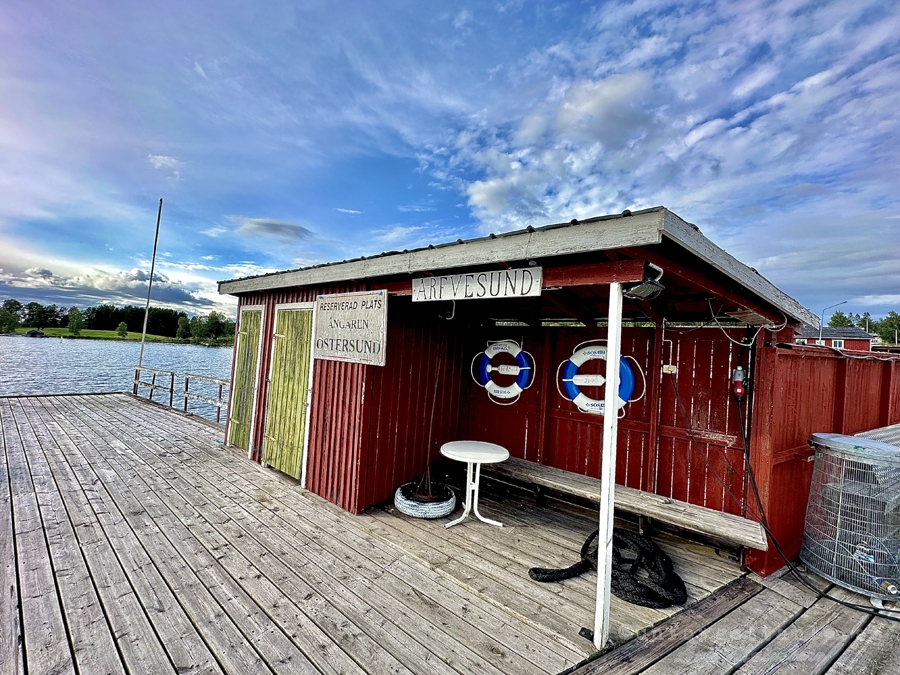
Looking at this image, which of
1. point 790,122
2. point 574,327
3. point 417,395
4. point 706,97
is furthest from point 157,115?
point 790,122

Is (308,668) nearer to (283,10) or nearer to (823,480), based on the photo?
(823,480)

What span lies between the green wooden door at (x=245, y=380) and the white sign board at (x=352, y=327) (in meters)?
1.72

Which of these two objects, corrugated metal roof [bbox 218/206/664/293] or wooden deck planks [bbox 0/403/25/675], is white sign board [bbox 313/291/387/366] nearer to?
corrugated metal roof [bbox 218/206/664/293]

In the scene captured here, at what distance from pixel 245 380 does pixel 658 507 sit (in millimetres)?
5125

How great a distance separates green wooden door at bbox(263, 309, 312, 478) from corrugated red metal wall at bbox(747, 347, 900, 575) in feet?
13.3

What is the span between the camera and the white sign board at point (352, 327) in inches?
128

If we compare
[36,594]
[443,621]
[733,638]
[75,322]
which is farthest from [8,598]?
[75,322]

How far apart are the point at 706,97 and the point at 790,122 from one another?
2221 mm

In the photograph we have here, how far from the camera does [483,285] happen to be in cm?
236

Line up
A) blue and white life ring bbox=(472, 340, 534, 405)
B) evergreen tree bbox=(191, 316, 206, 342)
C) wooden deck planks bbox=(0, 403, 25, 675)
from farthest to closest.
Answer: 1. evergreen tree bbox=(191, 316, 206, 342)
2. blue and white life ring bbox=(472, 340, 534, 405)
3. wooden deck planks bbox=(0, 403, 25, 675)

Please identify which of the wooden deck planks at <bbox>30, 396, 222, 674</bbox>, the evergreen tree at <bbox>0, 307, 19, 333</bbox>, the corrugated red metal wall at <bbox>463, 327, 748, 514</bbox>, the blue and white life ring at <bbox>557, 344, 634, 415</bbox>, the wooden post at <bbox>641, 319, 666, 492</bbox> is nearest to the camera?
the wooden deck planks at <bbox>30, 396, 222, 674</bbox>

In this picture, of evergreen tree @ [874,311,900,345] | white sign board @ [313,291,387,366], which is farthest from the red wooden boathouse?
evergreen tree @ [874,311,900,345]

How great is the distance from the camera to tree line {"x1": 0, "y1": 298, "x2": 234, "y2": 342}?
3681 cm

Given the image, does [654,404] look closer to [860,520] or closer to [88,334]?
[860,520]
